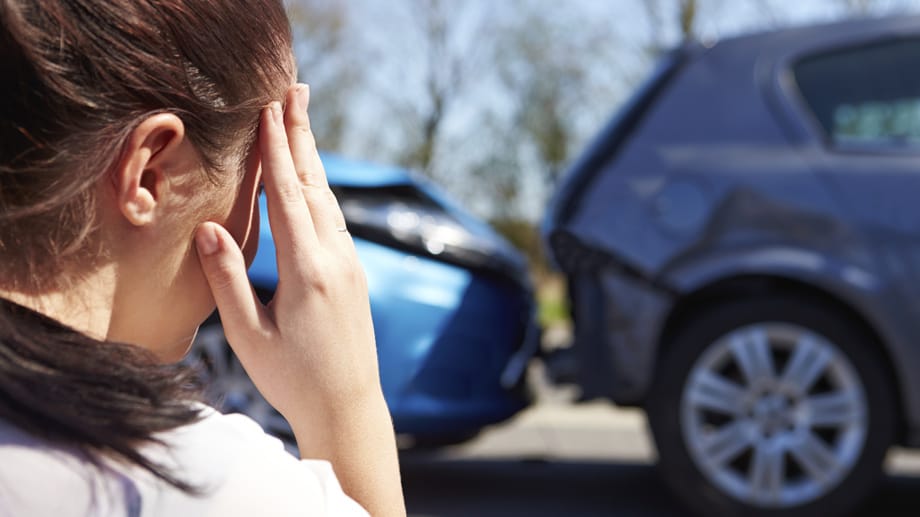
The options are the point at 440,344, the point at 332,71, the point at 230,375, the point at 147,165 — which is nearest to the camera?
the point at 147,165

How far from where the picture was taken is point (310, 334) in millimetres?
807

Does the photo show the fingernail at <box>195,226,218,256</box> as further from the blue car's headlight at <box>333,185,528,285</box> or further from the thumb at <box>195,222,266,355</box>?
the blue car's headlight at <box>333,185,528,285</box>

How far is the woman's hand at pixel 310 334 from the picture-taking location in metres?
0.81

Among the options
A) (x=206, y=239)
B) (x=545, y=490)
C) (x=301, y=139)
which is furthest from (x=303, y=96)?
(x=545, y=490)

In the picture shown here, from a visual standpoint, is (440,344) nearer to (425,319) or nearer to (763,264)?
(425,319)

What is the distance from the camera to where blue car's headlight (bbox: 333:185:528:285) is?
3.51 m

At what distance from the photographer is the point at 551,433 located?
17.3ft

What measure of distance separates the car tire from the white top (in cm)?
283

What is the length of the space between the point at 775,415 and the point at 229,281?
2824 mm

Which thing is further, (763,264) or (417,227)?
(417,227)

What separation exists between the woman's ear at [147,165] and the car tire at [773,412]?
281 cm

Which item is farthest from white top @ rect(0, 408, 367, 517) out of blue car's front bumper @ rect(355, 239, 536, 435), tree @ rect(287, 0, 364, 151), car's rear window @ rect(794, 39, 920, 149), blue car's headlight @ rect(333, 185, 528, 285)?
tree @ rect(287, 0, 364, 151)

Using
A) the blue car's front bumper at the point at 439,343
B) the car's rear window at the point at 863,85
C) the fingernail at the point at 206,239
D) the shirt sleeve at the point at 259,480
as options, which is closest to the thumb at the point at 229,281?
the fingernail at the point at 206,239

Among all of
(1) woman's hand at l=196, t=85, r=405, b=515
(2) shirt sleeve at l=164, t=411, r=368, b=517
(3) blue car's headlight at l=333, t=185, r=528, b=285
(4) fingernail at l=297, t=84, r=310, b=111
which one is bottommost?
(2) shirt sleeve at l=164, t=411, r=368, b=517
